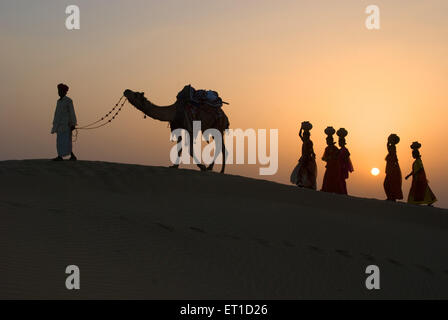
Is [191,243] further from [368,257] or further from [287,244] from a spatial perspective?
[368,257]

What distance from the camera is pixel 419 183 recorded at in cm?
1880

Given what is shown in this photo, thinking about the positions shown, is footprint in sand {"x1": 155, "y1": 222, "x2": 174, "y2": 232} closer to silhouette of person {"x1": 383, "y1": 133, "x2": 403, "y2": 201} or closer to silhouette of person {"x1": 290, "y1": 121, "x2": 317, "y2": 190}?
silhouette of person {"x1": 290, "y1": 121, "x2": 317, "y2": 190}

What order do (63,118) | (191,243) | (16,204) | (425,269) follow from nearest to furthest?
(191,243) → (425,269) → (16,204) → (63,118)

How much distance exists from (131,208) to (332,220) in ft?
12.7

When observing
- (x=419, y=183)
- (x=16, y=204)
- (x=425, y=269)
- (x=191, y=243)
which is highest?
(x=419, y=183)

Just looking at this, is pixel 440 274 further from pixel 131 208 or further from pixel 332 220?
pixel 131 208

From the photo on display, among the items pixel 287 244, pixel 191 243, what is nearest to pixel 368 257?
pixel 287 244

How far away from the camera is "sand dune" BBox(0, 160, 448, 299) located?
7879 mm

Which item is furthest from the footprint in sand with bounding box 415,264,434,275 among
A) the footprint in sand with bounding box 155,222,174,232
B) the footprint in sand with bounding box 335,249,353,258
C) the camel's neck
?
the camel's neck

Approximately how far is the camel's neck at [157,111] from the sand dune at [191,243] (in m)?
2.57

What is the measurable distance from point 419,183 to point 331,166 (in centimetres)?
257

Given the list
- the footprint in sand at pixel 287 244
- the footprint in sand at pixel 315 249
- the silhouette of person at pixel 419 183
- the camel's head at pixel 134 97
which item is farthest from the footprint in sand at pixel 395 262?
the camel's head at pixel 134 97

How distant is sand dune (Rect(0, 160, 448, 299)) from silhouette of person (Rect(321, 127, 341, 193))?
298 cm

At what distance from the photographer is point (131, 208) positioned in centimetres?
1158
